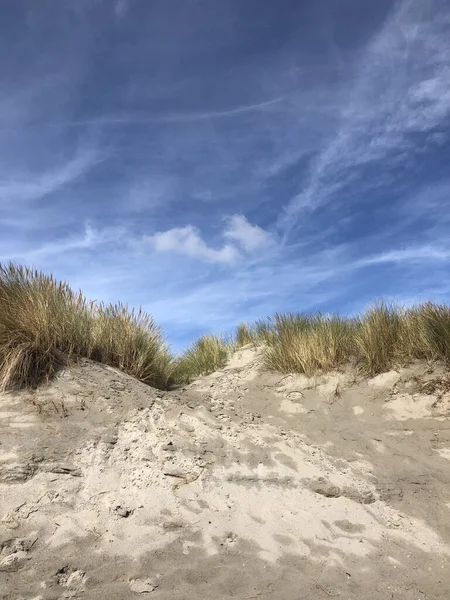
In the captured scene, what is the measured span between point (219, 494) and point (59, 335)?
3.33 m

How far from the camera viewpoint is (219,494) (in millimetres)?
5109

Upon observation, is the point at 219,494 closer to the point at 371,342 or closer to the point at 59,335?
the point at 59,335

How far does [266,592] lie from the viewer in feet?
12.7

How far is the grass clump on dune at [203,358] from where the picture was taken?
9.79 m

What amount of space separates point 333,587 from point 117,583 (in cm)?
192

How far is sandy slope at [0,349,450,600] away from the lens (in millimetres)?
4000

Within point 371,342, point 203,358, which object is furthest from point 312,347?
point 203,358

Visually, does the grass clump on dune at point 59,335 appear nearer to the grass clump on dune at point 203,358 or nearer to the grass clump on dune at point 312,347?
the grass clump on dune at point 203,358

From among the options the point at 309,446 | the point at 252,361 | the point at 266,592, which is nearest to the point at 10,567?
the point at 266,592

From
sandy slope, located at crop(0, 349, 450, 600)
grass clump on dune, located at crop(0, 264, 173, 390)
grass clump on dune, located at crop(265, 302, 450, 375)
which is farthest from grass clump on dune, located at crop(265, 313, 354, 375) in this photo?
grass clump on dune, located at crop(0, 264, 173, 390)

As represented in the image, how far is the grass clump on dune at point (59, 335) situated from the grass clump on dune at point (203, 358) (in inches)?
42.5

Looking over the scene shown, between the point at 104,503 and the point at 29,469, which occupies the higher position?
the point at 29,469

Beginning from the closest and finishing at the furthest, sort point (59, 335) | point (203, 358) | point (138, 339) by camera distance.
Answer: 1. point (59, 335)
2. point (138, 339)
3. point (203, 358)

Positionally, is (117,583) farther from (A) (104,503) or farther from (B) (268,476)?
(B) (268,476)
